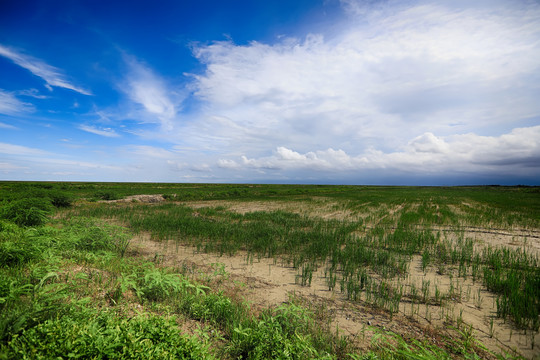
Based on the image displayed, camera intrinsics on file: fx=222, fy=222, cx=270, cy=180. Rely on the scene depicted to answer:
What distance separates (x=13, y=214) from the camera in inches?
331

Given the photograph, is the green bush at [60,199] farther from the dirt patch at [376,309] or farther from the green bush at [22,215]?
the dirt patch at [376,309]

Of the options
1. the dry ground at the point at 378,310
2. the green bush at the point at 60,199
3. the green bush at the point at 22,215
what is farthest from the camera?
the green bush at the point at 60,199

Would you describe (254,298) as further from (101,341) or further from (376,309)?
(101,341)

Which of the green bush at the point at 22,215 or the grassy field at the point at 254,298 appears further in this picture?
the green bush at the point at 22,215

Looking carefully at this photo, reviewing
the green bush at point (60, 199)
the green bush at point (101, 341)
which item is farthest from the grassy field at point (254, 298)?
the green bush at point (60, 199)

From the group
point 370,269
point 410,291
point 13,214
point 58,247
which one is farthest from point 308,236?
point 13,214

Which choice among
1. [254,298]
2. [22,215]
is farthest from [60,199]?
[254,298]

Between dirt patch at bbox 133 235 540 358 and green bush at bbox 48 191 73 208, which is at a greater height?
green bush at bbox 48 191 73 208

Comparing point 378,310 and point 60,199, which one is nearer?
point 378,310

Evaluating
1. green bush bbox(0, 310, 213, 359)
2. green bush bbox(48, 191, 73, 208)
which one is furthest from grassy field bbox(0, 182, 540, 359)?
green bush bbox(48, 191, 73, 208)

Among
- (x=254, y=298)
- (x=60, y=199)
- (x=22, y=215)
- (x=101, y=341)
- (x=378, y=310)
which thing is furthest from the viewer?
(x=60, y=199)

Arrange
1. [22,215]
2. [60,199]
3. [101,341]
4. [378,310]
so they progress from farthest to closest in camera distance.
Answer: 1. [60,199]
2. [22,215]
3. [378,310]
4. [101,341]

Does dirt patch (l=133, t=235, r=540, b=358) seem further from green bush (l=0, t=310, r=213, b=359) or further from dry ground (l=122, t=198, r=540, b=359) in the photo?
green bush (l=0, t=310, r=213, b=359)

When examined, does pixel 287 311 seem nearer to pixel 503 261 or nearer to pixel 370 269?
pixel 370 269
